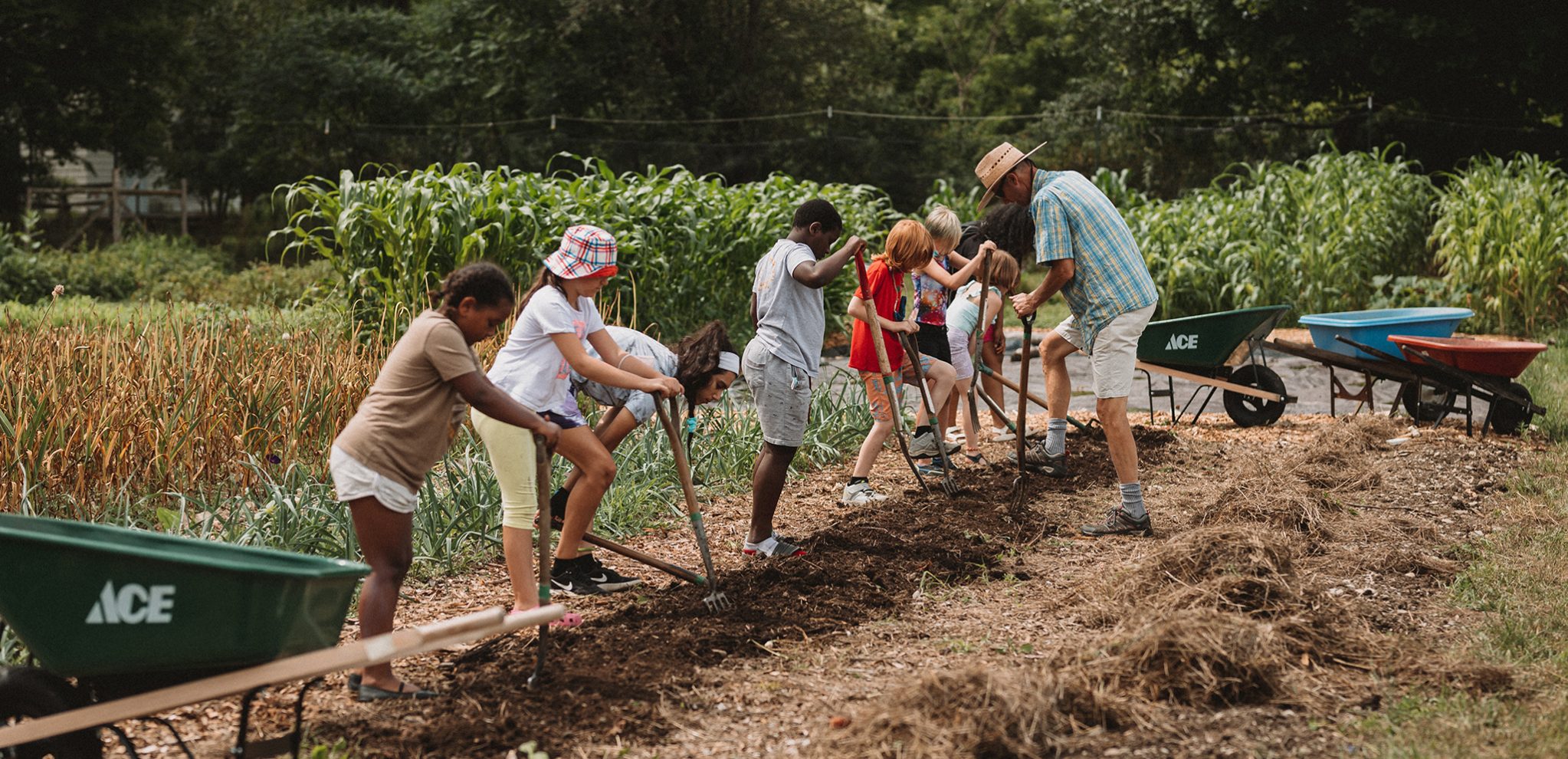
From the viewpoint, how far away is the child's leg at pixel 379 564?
3.70 m

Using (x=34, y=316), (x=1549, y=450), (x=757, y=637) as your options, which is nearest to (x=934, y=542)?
(x=757, y=637)

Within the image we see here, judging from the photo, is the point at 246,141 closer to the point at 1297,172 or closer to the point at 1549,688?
the point at 1297,172

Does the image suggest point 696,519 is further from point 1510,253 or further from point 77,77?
point 77,77

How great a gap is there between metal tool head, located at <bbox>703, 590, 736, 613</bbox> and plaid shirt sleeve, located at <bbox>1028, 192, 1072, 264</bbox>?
222 cm

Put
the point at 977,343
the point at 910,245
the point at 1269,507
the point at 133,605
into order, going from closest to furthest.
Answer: the point at 133,605, the point at 1269,507, the point at 910,245, the point at 977,343

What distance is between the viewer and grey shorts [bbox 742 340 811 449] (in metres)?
5.28

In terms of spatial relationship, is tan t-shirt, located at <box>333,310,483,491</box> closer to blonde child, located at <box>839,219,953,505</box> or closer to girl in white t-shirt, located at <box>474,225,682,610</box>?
girl in white t-shirt, located at <box>474,225,682,610</box>

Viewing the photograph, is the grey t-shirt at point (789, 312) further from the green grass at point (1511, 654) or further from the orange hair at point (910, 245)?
the green grass at point (1511, 654)

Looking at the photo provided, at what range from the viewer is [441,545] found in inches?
209

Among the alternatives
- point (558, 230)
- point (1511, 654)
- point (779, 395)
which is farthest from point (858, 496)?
point (558, 230)

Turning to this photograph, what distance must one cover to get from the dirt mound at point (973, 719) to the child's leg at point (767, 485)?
1.89m

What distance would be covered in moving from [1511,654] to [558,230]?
7.74 m

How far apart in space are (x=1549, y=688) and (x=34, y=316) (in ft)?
33.8

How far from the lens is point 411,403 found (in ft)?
12.1
